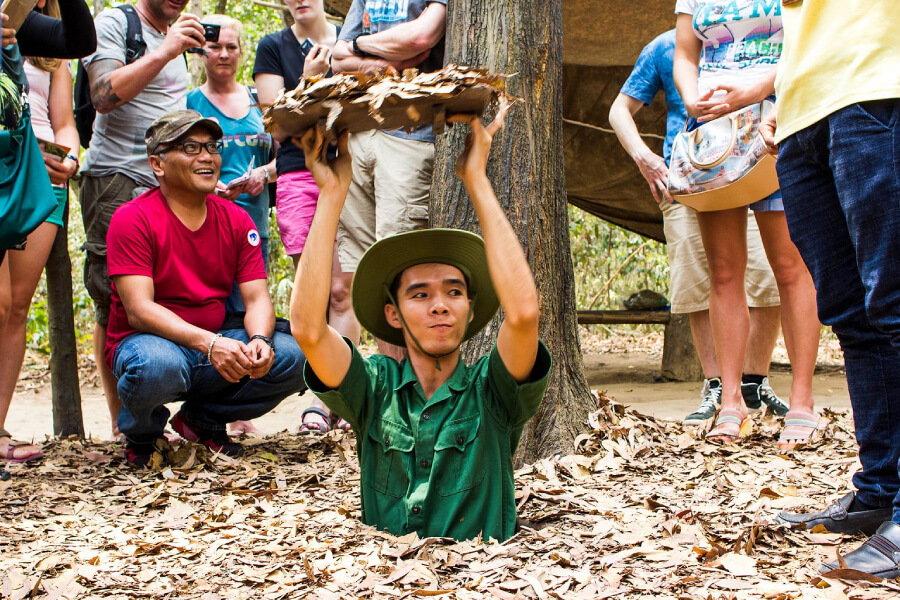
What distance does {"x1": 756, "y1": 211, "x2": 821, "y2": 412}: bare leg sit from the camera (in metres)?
3.76

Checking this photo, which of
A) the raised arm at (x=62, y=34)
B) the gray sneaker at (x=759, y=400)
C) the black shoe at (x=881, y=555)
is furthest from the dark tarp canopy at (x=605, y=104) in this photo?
the black shoe at (x=881, y=555)

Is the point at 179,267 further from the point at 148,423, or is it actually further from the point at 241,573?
the point at 241,573

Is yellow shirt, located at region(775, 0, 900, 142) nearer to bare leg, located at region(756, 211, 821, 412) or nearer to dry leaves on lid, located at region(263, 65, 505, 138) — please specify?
dry leaves on lid, located at region(263, 65, 505, 138)

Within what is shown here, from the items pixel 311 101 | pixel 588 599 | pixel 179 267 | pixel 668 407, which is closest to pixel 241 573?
pixel 588 599

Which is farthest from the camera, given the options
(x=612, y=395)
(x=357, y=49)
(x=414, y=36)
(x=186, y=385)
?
(x=612, y=395)

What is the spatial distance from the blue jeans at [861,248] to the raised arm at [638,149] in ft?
4.75

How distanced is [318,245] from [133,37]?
2.73 m

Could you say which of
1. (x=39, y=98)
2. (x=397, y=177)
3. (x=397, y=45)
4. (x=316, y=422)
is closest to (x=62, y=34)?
(x=39, y=98)

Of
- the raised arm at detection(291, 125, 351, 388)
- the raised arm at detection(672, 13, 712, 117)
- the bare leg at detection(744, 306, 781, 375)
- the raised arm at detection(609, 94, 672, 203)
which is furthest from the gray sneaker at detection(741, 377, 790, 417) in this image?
the raised arm at detection(291, 125, 351, 388)

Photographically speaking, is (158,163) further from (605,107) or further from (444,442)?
(605,107)

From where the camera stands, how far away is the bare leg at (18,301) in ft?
13.1

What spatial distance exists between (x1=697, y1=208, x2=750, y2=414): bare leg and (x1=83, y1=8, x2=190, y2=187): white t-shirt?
2871mm

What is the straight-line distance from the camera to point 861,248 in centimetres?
224

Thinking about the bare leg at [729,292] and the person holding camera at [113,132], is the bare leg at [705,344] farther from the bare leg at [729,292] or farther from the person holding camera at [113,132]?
the person holding camera at [113,132]
